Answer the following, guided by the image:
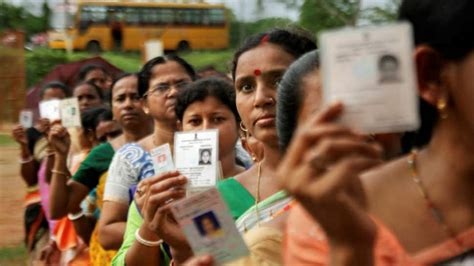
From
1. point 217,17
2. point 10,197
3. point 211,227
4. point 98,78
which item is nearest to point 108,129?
point 98,78

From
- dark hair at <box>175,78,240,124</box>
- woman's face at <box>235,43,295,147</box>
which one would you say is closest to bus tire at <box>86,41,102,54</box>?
dark hair at <box>175,78,240,124</box>

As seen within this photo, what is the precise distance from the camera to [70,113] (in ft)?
18.3

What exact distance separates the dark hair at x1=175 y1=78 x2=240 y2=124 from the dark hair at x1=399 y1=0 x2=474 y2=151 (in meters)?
1.79

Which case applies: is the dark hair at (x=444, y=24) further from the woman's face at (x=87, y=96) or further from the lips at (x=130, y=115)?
the woman's face at (x=87, y=96)

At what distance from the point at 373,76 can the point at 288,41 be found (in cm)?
150

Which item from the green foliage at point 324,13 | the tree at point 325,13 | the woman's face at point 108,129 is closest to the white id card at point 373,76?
the woman's face at point 108,129

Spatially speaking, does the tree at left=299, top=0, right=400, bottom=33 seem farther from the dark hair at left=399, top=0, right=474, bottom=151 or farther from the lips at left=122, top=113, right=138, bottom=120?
the dark hair at left=399, top=0, right=474, bottom=151

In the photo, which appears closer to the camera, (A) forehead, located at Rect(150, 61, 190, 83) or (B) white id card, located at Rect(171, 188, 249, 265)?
(B) white id card, located at Rect(171, 188, 249, 265)

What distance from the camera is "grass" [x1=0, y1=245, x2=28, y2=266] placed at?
27.9 ft

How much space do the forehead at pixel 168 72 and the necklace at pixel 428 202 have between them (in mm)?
2432

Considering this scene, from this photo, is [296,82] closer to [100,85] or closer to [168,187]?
[168,187]

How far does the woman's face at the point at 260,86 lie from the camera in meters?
2.59

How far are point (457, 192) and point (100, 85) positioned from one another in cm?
608

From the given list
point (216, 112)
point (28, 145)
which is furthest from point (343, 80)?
point (28, 145)
